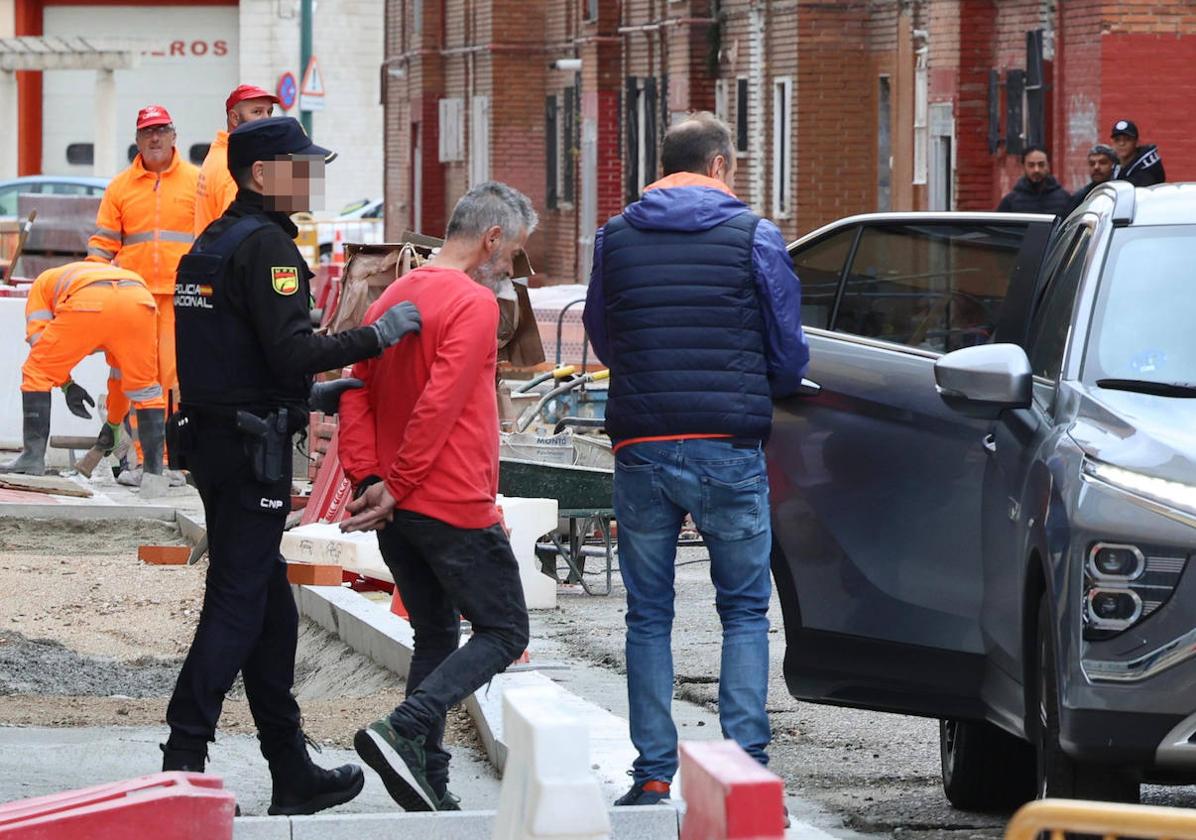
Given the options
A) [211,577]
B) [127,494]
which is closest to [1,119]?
[127,494]

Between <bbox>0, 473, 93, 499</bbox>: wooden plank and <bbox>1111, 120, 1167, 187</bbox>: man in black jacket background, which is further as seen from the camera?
<bbox>1111, 120, 1167, 187</bbox>: man in black jacket background

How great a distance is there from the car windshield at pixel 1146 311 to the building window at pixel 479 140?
40.6 m

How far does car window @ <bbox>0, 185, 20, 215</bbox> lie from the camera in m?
41.8

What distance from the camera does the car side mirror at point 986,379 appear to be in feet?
21.1

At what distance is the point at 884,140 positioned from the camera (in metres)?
30.6

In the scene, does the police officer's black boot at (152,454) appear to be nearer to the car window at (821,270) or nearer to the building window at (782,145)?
the car window at (821,270)

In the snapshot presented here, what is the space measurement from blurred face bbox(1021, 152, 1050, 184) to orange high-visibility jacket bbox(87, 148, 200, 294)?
292 inches

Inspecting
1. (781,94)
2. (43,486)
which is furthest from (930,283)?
(781,94)

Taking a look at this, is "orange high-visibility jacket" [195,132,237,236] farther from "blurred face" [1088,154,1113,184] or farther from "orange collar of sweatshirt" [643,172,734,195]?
"blurred face" [1088,154,1113,184]

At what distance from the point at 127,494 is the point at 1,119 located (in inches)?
1506

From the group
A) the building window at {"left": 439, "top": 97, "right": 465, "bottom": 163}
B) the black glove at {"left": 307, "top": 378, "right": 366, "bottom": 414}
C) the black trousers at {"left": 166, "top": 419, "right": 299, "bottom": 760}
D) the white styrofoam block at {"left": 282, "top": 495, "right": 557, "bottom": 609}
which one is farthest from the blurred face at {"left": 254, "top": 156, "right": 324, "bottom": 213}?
the building window at {"left": 439, "top": 97, "right": 465, "bottom": 163}

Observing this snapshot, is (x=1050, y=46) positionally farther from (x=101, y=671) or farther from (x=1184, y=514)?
(x=1184, y=514)

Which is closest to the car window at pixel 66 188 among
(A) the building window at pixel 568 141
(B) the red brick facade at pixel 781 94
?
(B) the red brick facade at pixel 781 94

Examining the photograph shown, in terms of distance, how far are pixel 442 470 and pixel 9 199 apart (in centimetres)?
3702
